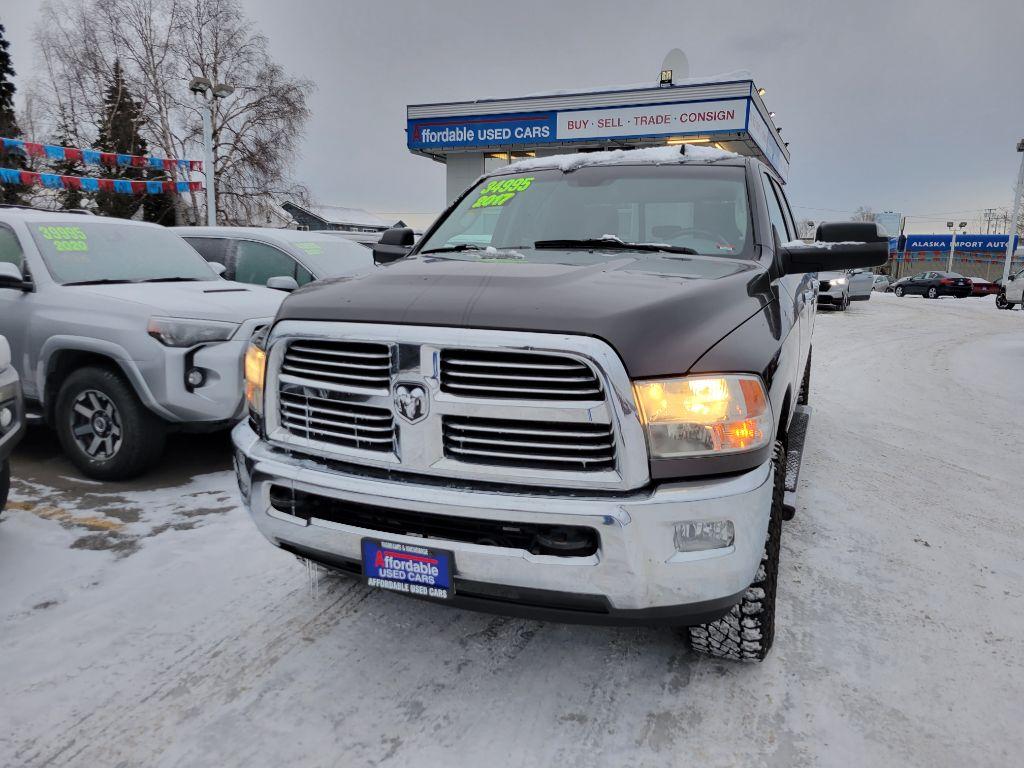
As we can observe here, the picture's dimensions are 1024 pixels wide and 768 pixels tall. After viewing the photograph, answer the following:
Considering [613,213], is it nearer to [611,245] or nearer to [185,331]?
[611,245]

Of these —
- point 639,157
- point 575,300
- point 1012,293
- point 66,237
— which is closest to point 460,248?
point 639,157

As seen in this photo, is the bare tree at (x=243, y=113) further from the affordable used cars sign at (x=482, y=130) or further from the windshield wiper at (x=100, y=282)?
the windshield wiper at (x=100, y=282)

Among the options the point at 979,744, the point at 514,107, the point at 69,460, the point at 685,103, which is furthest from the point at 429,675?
the point at 514,107

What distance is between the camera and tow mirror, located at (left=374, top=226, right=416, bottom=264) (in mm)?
3742

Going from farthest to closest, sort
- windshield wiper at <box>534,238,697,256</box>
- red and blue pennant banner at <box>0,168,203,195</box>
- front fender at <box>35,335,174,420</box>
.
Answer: red and blue pennant banner at <box>0,168,203,195</box>, front fender at <box>35,335,174,420</box>, windshield wiper at <box>534,238,697,256</box>

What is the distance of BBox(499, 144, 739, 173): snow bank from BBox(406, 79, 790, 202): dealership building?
1650 cm

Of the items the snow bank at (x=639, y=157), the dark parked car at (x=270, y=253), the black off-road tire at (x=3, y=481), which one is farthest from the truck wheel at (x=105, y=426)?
the snow bank at (x=639, y=157)

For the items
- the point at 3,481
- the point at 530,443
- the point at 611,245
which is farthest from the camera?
the point at 3,481

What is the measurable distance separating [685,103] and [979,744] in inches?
831

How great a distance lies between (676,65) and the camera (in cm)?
2130

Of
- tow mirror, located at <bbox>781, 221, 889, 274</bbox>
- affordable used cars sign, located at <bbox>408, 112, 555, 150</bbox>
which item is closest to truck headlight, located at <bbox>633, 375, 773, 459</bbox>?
tow mirror, located at <bbox>781, 221, 889, 274</bbox>

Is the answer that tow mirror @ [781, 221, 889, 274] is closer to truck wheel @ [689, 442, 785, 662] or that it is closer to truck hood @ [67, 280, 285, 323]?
truck wheel @ [689, 442, 785, 662]

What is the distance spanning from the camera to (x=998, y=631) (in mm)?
2732

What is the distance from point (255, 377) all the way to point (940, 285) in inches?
1400
